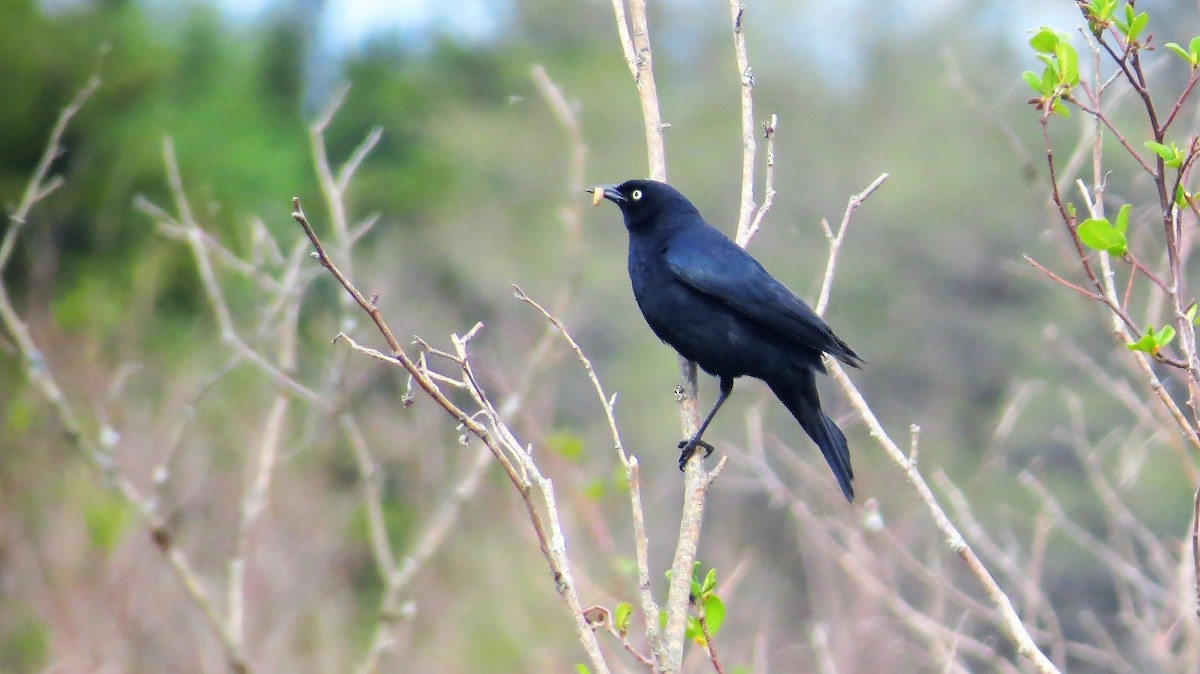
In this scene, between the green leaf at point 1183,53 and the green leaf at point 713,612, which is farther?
the green leaf at point 713,612

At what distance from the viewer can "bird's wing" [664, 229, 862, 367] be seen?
4.55 meters

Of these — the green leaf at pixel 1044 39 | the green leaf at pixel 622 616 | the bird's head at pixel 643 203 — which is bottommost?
the green leaf at pixel 622 616

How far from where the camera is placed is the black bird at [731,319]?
15.0 ft

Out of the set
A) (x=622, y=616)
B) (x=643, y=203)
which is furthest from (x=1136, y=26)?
(x=643, y=203)

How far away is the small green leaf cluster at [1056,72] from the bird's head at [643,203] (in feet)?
7.82

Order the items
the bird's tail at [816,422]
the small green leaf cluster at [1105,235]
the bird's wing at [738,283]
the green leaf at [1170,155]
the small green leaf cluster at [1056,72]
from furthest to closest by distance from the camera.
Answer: the bird's wing at [738,283]
the bird's tail at [816,422]
the small green leaf cluster at [1056,72]
the small green leaf cluster at [1105,235]
the green leaf at [1170,155]

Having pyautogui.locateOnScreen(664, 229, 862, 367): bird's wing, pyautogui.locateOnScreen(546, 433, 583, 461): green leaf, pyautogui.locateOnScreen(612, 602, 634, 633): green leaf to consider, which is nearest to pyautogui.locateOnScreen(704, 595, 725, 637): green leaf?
pyautogui.locateOnScreen(612, 602, 634, 633): green leaf

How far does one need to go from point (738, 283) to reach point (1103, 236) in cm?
226

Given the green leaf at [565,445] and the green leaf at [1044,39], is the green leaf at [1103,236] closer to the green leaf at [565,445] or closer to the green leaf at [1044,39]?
the green leaf at [1044,39]

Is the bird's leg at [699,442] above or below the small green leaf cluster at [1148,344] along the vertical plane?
above

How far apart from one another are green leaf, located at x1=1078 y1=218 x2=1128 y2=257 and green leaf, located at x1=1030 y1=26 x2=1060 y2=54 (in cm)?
46

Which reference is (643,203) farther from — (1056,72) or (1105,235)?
(1105,235)

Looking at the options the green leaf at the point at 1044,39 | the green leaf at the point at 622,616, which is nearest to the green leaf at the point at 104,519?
the green leaf at the point at 622,616

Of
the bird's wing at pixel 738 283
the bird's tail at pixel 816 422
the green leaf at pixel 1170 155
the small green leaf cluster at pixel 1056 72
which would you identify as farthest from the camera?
the bird's wing at pixel 738 283
